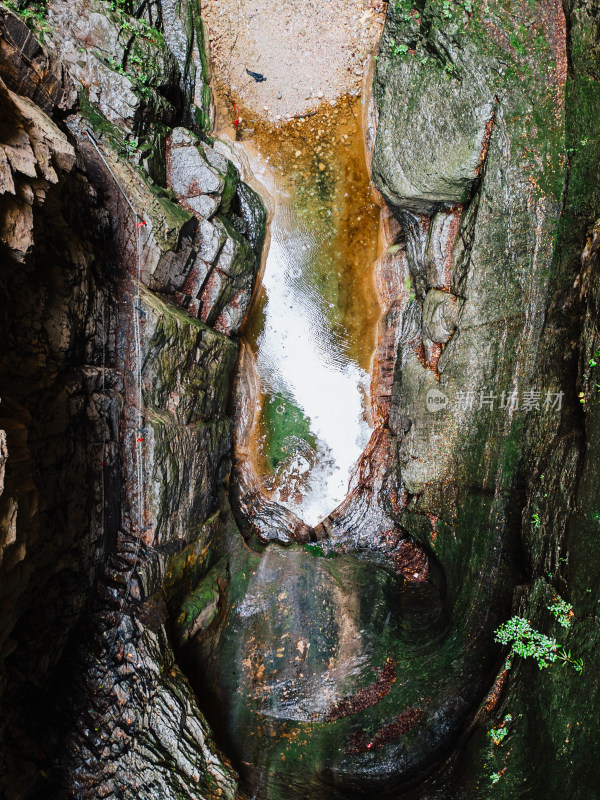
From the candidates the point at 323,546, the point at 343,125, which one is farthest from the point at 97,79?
the point at 323,546

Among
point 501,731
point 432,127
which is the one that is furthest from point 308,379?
point 501,731

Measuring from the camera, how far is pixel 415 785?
5.29m

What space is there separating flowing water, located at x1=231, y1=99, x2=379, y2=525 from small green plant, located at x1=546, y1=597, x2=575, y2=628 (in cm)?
404

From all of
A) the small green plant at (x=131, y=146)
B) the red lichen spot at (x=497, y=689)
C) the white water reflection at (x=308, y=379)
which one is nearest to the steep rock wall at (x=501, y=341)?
the red lichen spot at (x=497, y=689)

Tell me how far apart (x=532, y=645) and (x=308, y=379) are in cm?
482

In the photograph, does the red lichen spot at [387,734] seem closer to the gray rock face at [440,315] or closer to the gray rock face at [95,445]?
the gray rock face at [95,445]

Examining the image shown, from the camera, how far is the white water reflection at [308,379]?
25.4 feet

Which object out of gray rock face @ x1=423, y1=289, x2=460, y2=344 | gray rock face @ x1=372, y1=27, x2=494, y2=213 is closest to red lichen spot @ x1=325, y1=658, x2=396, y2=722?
gray rock face @ x1=423, y1=289, x2=460, y2=344

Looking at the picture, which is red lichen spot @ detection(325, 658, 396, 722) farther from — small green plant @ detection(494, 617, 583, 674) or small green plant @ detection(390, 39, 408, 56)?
small green plant @ detection(390, 39, 408, 56)

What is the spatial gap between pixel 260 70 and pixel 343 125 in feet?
5.03

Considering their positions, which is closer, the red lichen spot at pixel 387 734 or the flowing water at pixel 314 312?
the red lichen spot at pixel 387 734

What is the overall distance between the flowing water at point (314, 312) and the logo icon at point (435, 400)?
1530mm

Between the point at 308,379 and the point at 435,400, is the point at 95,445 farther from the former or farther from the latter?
the point at 435,400

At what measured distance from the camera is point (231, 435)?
7.64 m
